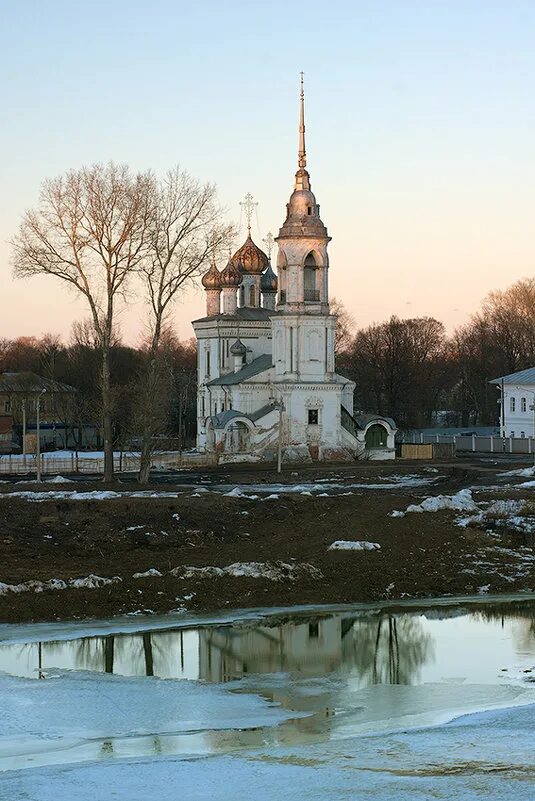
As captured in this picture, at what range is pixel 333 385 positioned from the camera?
69.7 metres

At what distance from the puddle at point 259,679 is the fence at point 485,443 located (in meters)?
48.7

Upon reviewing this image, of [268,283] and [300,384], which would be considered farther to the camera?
[268,283]

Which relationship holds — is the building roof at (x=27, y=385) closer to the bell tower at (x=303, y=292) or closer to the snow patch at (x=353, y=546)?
the bell tower at (x=303, y=292)

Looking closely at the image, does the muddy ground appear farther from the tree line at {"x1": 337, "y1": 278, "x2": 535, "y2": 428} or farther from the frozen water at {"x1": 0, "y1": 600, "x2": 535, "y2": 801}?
the tree line at {"x1": 337, "y1": 278, "x2": 535, "y2": 428}

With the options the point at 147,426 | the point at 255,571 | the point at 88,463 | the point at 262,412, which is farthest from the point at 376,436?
the point at 255,571

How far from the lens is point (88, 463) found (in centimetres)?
6412

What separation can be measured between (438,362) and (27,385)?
38.4 m

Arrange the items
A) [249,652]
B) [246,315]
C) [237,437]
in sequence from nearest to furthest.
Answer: [249,652] → [237,437] → [246,315]

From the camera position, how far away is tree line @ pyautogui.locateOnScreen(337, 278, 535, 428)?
10631 centimetres

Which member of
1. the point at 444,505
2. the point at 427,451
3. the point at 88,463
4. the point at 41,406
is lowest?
the point at 444,505

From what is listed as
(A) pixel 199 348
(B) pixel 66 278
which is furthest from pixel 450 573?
(A) pixel 199 348

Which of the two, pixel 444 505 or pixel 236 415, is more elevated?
pixel 236 415

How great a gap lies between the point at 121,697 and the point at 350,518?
57.5ft

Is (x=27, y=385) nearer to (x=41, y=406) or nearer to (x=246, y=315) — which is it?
(x=41, y=406)
